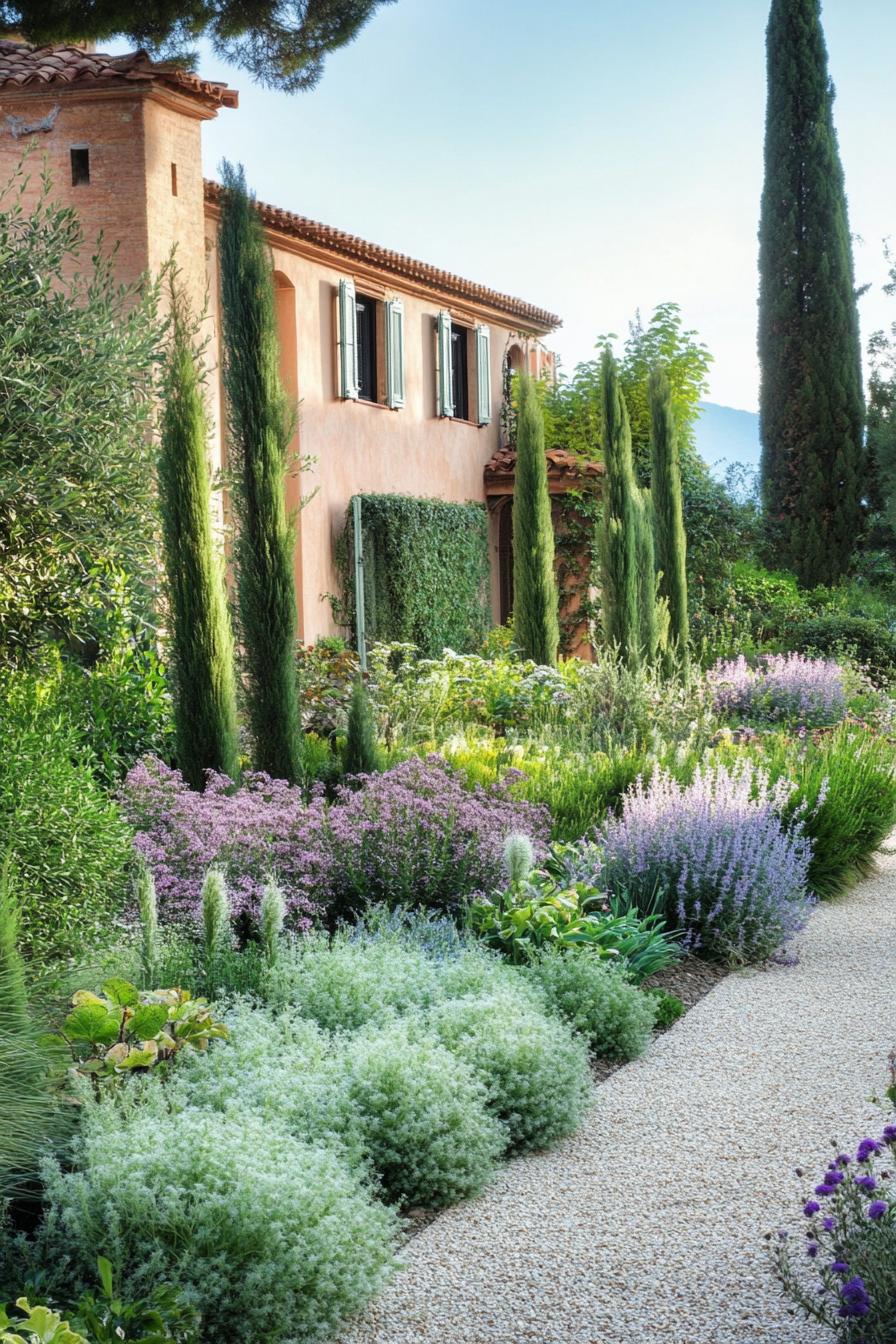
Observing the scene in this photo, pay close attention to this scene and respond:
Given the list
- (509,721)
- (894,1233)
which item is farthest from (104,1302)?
(509,721)

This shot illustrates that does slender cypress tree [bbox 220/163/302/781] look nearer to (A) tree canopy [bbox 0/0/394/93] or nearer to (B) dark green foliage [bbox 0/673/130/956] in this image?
(B) dark green foliage [bbox 0/673/130/956]

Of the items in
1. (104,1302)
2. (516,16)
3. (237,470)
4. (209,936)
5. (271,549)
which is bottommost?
(104,1302)

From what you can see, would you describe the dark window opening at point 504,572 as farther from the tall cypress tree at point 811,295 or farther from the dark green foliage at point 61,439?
the dark green foliage at point 61,439

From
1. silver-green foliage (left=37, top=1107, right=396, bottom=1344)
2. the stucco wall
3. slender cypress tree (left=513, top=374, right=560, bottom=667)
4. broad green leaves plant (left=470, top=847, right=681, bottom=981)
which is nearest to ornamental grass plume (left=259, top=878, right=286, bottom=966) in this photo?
broad green leaves plant (left=470, top=847, right=681, bottom=981)

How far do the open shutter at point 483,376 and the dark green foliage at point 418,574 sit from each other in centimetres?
196

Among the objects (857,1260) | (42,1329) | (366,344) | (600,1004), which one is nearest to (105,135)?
(366,344)

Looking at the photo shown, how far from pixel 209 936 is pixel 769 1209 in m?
1.90

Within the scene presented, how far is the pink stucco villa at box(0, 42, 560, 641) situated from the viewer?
1068 centimetres

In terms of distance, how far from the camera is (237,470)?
26.3 feet

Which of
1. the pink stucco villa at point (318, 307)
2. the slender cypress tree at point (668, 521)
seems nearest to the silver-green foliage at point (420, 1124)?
the pink stucco villa at point (318, 307)

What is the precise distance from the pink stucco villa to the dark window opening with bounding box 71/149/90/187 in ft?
0.03

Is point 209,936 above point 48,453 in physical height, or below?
below

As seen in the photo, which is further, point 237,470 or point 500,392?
point 500,392

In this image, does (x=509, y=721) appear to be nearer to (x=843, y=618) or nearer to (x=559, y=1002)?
(x=559, y=1002)
